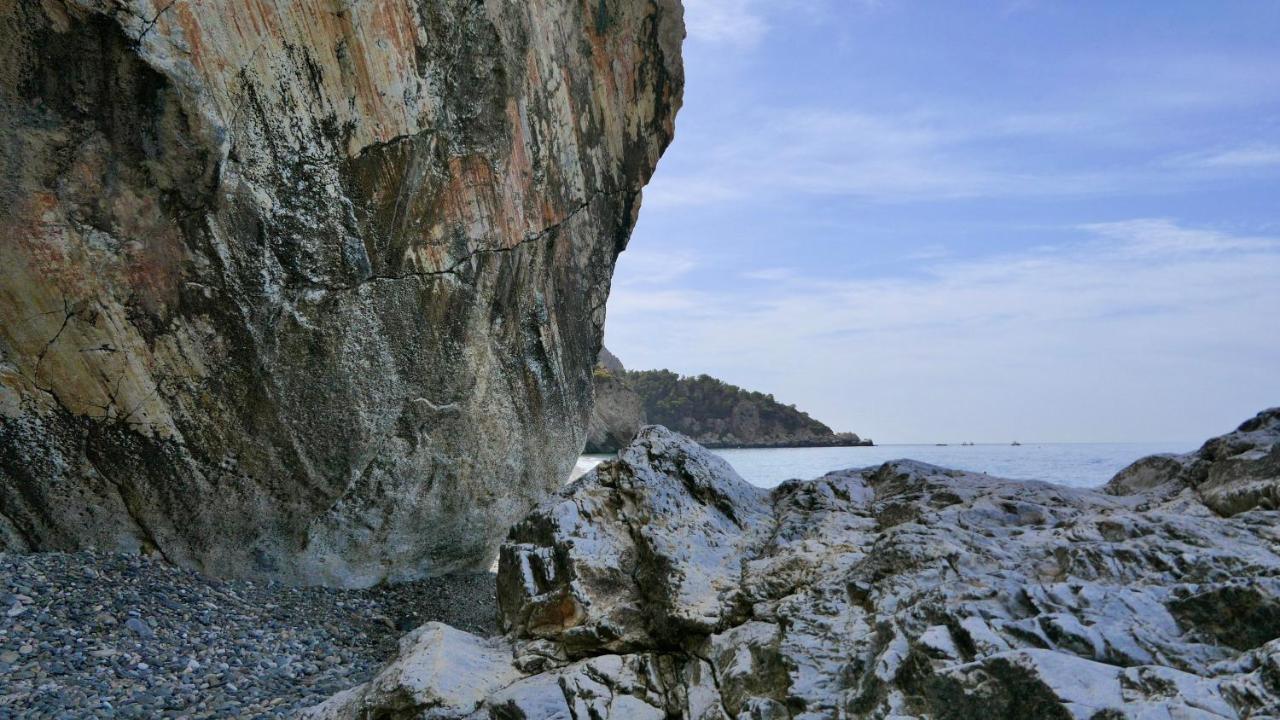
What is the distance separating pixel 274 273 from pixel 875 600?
7460 mm

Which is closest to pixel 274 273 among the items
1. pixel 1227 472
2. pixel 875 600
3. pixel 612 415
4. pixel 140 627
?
pixel 140 627

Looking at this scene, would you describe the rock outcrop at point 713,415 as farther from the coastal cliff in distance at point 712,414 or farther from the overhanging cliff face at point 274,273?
the overhanging cliff face at point 274,273

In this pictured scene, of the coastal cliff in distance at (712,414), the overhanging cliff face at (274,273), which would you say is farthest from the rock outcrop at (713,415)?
the overhanging cliff face at (274,273)

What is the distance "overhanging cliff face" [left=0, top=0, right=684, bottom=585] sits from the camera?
759 cm

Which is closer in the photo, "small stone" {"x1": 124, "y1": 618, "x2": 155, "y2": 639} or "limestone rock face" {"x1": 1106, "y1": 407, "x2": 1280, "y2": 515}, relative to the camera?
"limestone rock face" {"x1": 1106, "y1": 407, "x2": 1280, "y2": 515}

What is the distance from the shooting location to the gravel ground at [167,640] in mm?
6547

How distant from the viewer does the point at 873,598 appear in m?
4.91

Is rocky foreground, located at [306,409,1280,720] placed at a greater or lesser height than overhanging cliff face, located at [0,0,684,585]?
lesser

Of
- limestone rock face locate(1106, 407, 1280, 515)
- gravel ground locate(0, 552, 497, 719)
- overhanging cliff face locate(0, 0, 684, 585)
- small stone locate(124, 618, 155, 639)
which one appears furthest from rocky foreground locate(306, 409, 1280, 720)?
overhanging cliff face locate(0, 0, 684, 585)

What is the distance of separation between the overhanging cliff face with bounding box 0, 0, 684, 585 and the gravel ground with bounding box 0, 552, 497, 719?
0.62 metres

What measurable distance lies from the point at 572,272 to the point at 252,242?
19.6 ft

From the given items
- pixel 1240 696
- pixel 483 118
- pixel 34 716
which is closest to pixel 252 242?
pixel 483 118

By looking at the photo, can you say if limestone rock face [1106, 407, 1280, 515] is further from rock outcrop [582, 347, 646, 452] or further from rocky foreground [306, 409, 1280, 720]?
rock outcrop [582, 347, 646, 452]

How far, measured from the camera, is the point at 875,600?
193 inches
